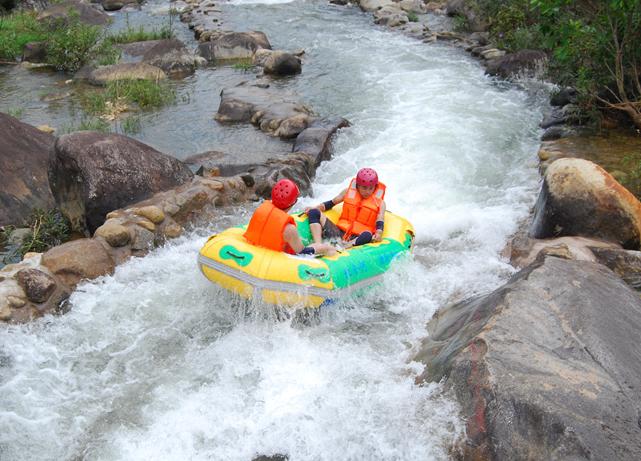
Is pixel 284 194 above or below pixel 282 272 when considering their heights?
above

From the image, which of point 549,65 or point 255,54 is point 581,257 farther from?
point 255,54

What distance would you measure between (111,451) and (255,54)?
13.1 m

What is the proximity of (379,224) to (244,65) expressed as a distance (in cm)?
966

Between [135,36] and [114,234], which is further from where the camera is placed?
[135,36]

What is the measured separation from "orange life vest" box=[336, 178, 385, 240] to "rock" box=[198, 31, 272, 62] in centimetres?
1024

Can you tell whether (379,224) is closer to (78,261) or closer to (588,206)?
(588,206)

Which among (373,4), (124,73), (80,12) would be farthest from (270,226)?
(373,4)

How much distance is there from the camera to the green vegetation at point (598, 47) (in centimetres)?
818

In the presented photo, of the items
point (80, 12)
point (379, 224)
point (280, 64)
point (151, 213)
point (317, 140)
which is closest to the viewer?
point (379, 224)

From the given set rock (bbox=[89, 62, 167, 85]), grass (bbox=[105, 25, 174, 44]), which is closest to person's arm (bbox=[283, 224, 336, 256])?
rock (bbox=[89, 62, 167, 85])

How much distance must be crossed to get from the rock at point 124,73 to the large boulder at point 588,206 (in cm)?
969

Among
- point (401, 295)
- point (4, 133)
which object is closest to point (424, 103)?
point (401, 295)

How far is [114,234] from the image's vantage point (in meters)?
6.57

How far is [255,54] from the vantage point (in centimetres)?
1567
